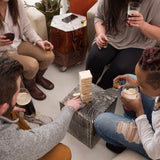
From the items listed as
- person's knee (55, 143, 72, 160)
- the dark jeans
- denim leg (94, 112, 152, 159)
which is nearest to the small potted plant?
the dark jeans

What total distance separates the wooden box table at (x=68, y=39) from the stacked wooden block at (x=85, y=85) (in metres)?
Answer: 0.79

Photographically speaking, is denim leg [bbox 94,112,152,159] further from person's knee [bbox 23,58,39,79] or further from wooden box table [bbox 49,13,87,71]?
wooden box table [bbox 49,13,87,71]

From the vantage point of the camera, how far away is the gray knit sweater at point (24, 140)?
796 millimetres

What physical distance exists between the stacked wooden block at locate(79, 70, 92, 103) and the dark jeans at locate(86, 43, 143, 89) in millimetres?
425

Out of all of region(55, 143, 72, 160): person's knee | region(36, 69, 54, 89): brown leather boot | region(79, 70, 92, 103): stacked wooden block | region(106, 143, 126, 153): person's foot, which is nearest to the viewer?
region(55, 143, 72, 160): person's knee

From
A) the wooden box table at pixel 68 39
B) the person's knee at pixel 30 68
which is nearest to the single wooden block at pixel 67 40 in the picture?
the wooden box table at pixel 68 39

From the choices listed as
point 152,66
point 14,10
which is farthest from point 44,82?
point 152,66

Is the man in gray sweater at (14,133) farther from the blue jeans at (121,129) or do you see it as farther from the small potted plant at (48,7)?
the small potted plant at (48,7)

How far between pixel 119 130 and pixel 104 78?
2.55 feet

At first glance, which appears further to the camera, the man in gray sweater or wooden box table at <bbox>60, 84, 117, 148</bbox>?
wooden box table at <bbox>60, 84, 117, 148</bbox>

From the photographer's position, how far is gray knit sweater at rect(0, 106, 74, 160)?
80cm

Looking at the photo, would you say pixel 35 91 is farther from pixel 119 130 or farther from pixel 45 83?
pixel 119 130

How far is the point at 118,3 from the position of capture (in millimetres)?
1531

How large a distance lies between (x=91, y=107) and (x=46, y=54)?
74cm
